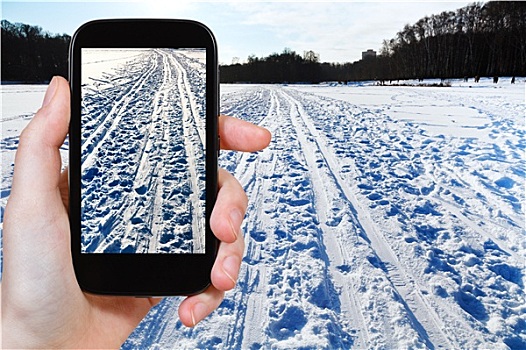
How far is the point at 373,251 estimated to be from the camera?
2.18 metres

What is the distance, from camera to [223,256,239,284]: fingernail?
0.75 m

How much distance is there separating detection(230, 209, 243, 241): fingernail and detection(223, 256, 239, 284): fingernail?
4 centimetres

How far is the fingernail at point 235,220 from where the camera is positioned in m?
0.77

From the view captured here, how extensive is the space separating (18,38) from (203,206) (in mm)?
5402

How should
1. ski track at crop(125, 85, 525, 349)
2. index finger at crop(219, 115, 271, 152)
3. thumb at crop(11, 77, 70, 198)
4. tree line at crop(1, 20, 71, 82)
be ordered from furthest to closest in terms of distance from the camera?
tree line at crop(1, 20, 71, 82)
ski track at crop(125, 85, 525, 349)
index finger at crop(219, 115, 271, 152)
thumb at crop(11, 77, 70, 198)

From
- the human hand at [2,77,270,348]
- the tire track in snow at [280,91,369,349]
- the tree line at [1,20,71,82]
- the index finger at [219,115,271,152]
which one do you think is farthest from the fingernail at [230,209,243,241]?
the tree line at [1,20,71,82]

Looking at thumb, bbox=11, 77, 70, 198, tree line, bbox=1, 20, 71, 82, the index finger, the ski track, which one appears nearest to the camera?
thumb, bbox=11, 77, 70, 198

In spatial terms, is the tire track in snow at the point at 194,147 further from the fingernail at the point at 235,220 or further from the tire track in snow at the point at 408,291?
the tire track in snow at the point at 408,291

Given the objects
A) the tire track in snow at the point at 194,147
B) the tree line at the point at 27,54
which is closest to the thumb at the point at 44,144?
the tire track in snow at the point at 194,147

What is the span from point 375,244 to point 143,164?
160 centimetres

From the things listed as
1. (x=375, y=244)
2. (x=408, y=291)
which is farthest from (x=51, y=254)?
(x=375, y=244)

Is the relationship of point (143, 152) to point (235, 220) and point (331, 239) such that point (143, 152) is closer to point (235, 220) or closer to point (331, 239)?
point (235, 220)

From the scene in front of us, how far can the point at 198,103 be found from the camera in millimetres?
798

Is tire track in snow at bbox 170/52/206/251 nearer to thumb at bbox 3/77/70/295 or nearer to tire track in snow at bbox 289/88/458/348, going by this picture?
thumb at bbox 3/77/70/295
